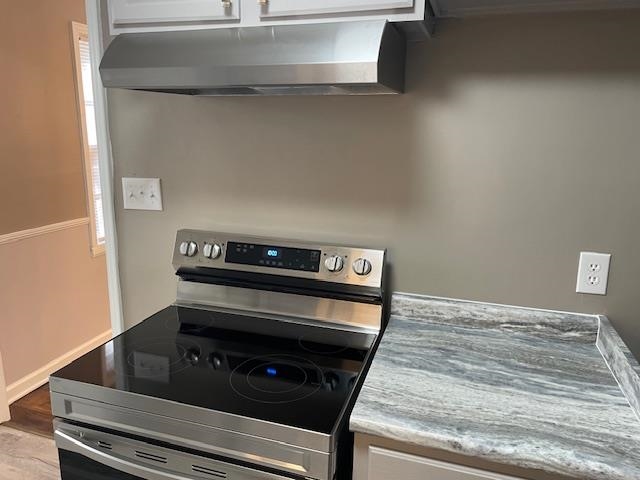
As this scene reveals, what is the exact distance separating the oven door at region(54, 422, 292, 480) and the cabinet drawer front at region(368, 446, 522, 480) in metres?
0.20

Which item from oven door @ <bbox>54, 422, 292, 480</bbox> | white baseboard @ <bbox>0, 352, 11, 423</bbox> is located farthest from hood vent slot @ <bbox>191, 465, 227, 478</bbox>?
white baseboard @ <bbox>0, 352, 11, 423</bbox>

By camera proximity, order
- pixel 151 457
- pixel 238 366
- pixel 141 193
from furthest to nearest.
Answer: pixel 141 193 < pixel 238 366 < pixel 151 457

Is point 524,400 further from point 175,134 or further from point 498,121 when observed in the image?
point 175,134

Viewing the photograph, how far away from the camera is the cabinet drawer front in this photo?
3.14 feet

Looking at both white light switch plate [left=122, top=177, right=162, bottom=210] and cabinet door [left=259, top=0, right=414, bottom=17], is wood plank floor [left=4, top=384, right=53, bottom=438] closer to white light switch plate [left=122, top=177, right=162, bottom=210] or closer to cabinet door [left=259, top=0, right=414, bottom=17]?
white light switch plate [left=122, top=177, right=162, bottom=210]

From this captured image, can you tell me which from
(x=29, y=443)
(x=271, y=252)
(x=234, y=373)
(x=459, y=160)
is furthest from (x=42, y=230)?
(x=459, y=160)

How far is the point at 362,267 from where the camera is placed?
1471 millimetres

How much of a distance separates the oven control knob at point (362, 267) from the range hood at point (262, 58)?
19.2 inches

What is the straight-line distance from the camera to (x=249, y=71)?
3.75ft

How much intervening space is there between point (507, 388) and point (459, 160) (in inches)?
25.1

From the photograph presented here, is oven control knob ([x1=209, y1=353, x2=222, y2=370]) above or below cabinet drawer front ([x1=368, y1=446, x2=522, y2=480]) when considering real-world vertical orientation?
above

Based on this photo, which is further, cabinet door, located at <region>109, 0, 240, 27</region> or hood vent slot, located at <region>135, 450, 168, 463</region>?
cabinet door, located at <region>109, 0, 240, 27</region>

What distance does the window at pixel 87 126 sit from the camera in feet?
9.45

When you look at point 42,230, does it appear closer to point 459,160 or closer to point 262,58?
point 262,58
